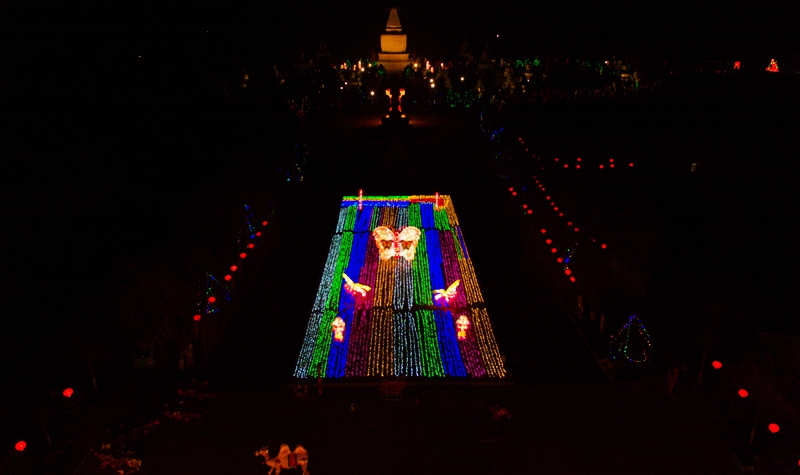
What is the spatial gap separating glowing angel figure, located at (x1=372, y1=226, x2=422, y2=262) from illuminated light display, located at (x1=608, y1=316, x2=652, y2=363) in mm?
6663

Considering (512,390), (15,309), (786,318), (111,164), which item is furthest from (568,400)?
(111,164)

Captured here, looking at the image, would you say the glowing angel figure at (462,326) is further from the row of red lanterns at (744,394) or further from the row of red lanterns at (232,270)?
the row of red lanterns at (232,270)

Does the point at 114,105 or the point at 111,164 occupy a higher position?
the point at 114,105

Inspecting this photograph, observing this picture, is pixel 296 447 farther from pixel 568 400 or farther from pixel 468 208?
pixel 468 208

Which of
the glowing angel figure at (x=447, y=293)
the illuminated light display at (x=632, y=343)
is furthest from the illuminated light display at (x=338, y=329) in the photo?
the illuminated light display at (x=632, y=343)

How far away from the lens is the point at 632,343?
1441cm

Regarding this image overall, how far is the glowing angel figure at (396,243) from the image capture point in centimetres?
1889

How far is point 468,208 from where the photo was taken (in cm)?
2394

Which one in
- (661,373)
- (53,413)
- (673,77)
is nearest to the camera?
(53,413)

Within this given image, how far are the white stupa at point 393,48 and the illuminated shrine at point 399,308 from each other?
1046 inches

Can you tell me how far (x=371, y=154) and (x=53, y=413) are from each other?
2086 centimetres

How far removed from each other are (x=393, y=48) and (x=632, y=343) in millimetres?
36232

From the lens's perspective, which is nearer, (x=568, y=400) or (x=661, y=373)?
(x=568, y=400)

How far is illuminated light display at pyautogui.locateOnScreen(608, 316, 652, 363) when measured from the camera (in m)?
14.1
